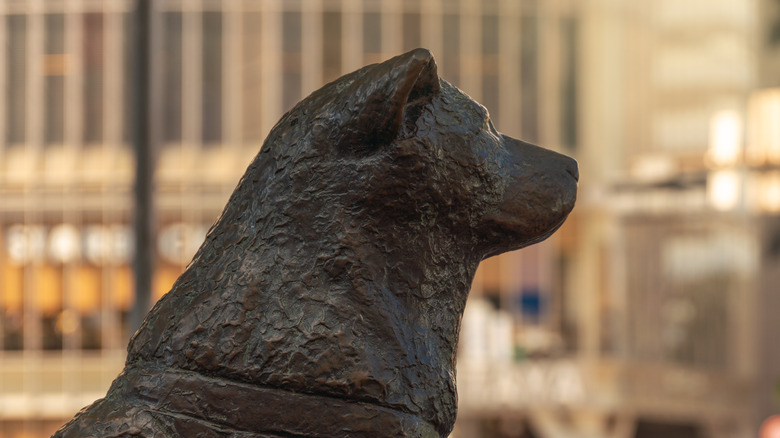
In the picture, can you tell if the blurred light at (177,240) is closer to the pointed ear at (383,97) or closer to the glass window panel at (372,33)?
the glass window panel at (372,33)

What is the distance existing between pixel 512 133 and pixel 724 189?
3.20 metres

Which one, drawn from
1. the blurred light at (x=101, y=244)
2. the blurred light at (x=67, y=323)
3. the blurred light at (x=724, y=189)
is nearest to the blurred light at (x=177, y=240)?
the blurred light at (x=101, y=244)

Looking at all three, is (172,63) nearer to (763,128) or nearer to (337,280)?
(763,128)

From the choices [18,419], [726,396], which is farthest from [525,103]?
[18,419]

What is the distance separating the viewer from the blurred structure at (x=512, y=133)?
13.8 meters

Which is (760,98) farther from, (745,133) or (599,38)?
(599,38)

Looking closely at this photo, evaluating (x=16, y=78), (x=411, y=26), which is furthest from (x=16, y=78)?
(x=411, y=26)

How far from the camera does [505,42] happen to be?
15.3 m

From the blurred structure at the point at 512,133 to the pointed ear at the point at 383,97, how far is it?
1241cm

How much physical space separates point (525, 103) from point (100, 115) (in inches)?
251

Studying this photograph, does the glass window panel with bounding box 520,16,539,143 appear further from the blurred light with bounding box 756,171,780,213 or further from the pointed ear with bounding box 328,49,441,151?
the pointed ear with bounding box 328,49,441,151

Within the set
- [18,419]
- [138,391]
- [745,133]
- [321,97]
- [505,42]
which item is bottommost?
[18,419]

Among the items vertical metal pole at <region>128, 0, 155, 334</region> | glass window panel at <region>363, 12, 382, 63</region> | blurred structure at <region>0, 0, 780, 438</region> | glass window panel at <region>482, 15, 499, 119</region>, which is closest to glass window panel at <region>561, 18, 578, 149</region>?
blurred structure at <region>0, 0, 780, 438</region>

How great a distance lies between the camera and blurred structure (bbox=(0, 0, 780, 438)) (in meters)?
13.8
